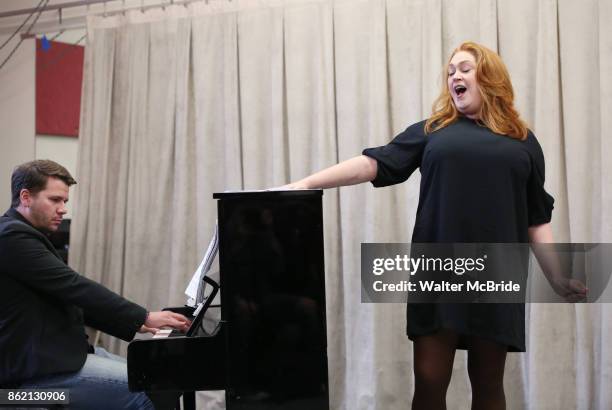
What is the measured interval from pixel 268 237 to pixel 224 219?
0.13 metres

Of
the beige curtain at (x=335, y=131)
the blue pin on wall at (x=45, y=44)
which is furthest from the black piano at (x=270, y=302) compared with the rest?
the blue pin on wall at (x=45, y=44)

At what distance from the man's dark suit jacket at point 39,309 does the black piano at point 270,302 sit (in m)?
0.47

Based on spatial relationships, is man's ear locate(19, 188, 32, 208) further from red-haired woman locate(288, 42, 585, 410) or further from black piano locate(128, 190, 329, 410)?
red-haired woman locate(288, 42, 585, 410)

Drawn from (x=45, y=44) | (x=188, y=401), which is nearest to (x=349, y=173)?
(x=188, y=401)

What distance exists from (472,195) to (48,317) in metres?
1.37

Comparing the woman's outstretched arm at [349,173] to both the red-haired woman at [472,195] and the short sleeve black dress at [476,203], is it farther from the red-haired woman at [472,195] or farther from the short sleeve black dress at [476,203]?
the short sleeve black dress at [476,203]

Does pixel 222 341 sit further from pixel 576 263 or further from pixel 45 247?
pixel 576 263

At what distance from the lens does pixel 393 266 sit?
1920 mm

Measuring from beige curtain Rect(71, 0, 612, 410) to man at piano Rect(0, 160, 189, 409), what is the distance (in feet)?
4.60

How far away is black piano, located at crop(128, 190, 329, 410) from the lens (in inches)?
66.9

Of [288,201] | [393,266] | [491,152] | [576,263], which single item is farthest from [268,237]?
[576,263]

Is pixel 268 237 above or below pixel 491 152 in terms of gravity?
below

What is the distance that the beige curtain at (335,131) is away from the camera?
2.88 m

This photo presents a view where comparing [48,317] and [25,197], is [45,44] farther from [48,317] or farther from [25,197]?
[48,317]
